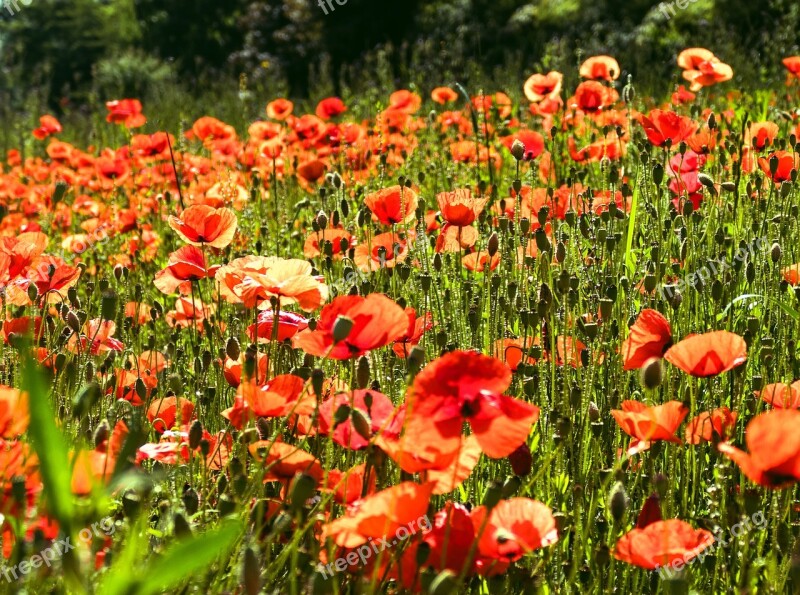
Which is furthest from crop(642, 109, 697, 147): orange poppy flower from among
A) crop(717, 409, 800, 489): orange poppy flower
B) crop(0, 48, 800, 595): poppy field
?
crop(717, 409, 800, 489): orange poppy flower

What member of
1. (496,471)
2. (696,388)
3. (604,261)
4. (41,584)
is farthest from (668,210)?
(41,584)

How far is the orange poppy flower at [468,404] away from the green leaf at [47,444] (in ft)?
1.96

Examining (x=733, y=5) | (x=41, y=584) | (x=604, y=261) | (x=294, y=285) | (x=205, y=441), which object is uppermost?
(x=294, y=285)

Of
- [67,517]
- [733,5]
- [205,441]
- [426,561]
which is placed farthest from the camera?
[733,5]

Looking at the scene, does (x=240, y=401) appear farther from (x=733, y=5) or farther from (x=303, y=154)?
(x=733, y=5)

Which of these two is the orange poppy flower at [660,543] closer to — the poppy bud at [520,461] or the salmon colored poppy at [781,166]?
the poppy bud at [520,461]

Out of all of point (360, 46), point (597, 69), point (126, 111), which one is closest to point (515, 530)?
point (597, 69)

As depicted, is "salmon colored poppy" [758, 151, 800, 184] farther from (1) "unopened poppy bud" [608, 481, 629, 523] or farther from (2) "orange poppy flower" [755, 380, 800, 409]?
(1) "unopened poppy bud" [608, 481, 629, 523]

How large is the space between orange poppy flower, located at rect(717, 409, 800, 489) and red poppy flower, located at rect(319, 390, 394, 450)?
52 cm

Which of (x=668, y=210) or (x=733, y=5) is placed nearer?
(x=668, y=210)

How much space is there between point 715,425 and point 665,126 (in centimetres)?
139

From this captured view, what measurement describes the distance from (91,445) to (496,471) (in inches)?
32.8

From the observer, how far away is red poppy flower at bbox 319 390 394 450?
143 cm

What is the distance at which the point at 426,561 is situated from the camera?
1241 mm
